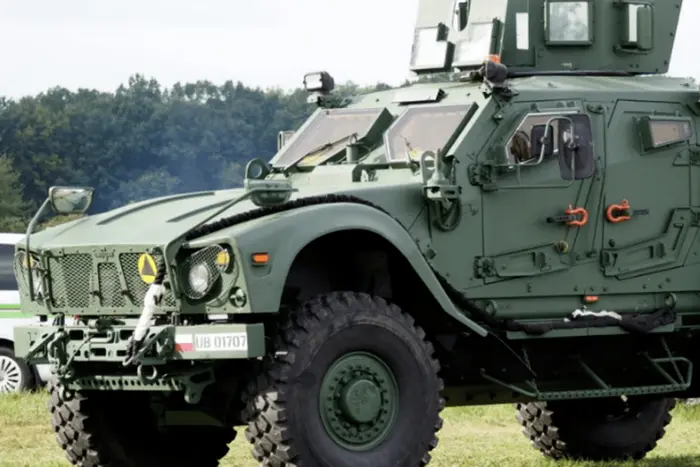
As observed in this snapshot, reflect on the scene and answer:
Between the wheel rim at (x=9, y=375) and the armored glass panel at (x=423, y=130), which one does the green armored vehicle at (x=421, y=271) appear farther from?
the wheel rim at (x=9, y=375)

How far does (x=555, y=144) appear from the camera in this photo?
43.1ft

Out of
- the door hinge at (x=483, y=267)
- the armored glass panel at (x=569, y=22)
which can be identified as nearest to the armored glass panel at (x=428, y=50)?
the armored glass panel at (x=569, y=22)

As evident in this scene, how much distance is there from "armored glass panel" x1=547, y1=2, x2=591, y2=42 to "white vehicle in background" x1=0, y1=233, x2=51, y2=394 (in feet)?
29.7

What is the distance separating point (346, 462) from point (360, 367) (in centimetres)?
57

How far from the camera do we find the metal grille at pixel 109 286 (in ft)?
39.6

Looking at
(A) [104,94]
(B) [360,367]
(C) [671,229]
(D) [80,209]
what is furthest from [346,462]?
(A) [104,94]

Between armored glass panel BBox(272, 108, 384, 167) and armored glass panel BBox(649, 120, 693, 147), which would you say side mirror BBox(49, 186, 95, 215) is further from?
armored glass panel BBox(649, 120, 693, 147)

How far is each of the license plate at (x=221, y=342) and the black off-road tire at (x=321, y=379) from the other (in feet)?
1.12

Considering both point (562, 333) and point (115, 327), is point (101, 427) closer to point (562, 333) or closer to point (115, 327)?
point (115, 327)

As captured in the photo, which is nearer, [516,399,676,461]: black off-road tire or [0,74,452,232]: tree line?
[516,399,676,461]: black off-road tire

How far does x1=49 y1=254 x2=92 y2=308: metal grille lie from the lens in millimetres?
12266

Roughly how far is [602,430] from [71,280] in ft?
15.4

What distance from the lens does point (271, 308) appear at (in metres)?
11.4

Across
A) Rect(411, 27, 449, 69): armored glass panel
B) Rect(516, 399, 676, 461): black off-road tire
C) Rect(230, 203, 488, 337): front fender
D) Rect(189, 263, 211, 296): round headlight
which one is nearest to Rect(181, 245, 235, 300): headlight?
Rect(189, 263, 211, 296): round headlight
